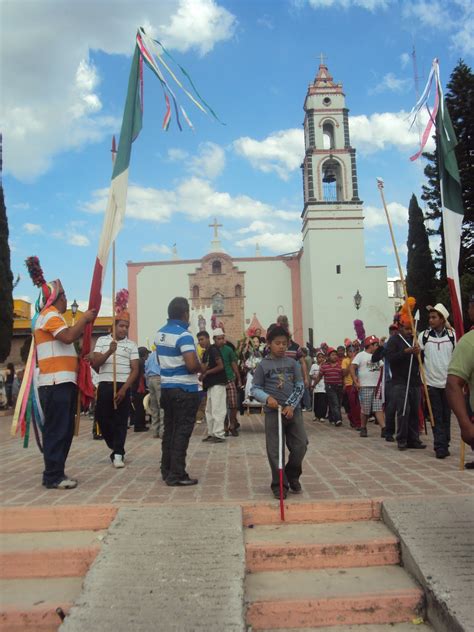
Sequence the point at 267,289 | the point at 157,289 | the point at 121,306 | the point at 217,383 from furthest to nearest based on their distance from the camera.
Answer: the point at 157,289 → the point at 267,289 → the point at 217,383 → the point at 121,306

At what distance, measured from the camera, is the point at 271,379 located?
4.94 metres

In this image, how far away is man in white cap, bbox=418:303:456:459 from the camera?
6672 millimetres

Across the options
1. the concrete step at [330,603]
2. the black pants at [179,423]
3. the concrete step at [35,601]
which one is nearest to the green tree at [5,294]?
the black pants at [179,423]

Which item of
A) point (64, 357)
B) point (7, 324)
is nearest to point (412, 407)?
point (64, 357)

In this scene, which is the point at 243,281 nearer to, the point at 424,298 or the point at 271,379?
the point at 424,298

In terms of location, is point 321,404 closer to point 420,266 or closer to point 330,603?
point 330,603

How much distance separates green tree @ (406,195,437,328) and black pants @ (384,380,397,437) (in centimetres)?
1731

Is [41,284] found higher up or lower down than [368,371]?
higher up

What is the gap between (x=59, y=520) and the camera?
4.18m

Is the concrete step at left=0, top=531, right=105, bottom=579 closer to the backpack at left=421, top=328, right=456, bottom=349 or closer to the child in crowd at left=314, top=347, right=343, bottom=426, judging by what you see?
the backpack at left=421, top=328, right=456, bottom=349

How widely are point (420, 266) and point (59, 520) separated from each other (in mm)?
24977

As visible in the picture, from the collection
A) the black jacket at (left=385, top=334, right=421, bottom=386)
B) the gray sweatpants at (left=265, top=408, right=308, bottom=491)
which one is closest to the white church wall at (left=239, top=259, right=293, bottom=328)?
the black jacket at (left=385, top=334, right=421, bottom=386)

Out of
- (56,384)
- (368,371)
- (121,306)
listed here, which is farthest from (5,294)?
(56,384)

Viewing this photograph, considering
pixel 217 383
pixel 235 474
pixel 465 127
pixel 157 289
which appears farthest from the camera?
pixel 157 289
